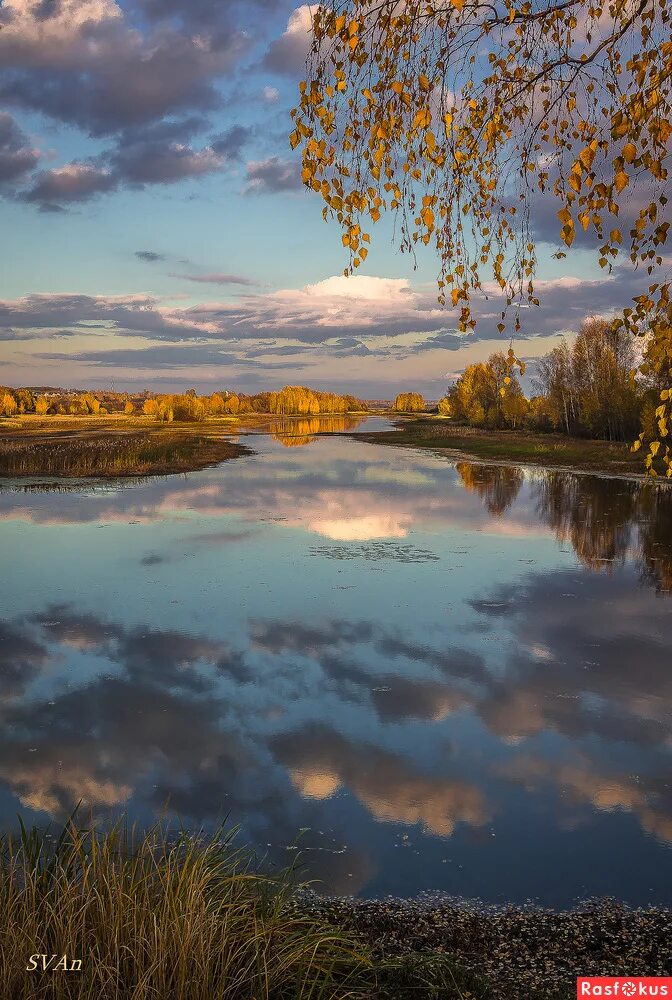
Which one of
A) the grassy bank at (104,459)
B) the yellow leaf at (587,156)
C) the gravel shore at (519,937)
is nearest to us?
the yellow leaf at (587,156)

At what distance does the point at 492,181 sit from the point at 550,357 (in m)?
77.5

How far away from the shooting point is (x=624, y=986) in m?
4.66

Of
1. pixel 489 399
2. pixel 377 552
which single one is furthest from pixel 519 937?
pixel 489 399

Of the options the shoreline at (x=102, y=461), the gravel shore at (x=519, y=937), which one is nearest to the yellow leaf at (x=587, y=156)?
the gravel shore at (x=519, y=937)

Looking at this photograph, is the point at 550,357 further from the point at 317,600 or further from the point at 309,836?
the point at 309,836

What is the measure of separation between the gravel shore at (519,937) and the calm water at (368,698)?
0.26m

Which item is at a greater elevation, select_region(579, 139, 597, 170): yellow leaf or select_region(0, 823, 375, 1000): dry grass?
select_region(579, 139, 597, 170): yellow leaf

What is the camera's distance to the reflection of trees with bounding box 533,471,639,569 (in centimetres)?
1950

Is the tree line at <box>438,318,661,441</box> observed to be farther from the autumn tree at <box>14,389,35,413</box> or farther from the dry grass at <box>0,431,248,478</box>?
the autumn tree at <box>14,389,35,413</box>

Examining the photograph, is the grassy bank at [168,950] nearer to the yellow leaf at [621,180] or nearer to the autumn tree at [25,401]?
the yellow leaf at [621,180]

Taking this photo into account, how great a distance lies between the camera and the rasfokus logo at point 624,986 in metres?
4.56

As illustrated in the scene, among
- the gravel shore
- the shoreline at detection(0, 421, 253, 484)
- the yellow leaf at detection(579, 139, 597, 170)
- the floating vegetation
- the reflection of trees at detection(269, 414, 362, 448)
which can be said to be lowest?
the gravel shore

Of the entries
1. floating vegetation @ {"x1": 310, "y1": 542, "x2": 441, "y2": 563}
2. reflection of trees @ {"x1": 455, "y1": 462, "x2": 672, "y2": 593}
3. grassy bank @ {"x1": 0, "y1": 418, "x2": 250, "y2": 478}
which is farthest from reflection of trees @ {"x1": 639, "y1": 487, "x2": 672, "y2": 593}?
grassy bank @ {"x1": 0, "y1": 418, "x2": 250, "y2": 478}

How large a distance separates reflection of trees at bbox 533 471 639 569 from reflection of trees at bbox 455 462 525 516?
117 cm
